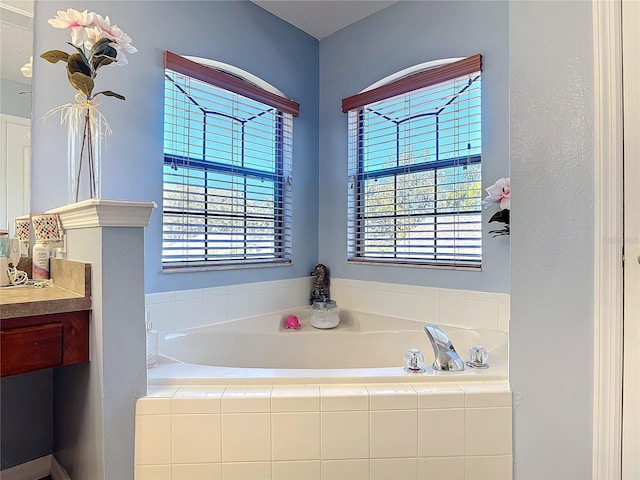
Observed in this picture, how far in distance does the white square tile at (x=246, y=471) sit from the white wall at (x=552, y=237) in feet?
2.71

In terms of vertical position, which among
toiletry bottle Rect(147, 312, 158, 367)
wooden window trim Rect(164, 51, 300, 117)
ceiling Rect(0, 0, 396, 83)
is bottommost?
toiletry bottle Rect(147, 312, 158, 367)

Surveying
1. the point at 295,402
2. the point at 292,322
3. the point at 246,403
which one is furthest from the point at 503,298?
the point at 246,403

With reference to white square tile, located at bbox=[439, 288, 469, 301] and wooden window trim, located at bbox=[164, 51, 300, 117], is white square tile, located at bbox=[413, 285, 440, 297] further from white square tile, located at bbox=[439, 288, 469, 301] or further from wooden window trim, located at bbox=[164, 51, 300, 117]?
wooden window trim, located at bbox=[164, 51, 300, 117]

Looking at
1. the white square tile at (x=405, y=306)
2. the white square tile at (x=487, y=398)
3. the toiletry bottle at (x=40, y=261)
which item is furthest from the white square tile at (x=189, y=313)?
the white square tile at (x=487, y=398)

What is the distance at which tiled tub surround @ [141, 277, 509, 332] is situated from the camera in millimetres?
2084

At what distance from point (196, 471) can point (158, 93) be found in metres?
1.82

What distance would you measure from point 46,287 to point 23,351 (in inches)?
15.4

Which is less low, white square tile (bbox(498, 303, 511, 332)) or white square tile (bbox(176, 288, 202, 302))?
white square tile (bbox(176, 288, 202, 302))

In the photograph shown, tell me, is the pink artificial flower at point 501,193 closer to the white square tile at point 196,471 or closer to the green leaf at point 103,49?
the white square tile at point 196,471

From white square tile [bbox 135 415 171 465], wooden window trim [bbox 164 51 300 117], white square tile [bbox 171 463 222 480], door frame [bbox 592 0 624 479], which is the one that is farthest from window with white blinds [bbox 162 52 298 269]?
door frame [bbox 592 0 624 479]

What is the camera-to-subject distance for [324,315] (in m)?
2.47

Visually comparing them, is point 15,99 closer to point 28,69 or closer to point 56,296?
point 28,69

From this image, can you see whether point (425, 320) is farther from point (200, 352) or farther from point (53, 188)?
point (53, 188)

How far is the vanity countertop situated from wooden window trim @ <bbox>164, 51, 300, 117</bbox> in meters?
1.25
